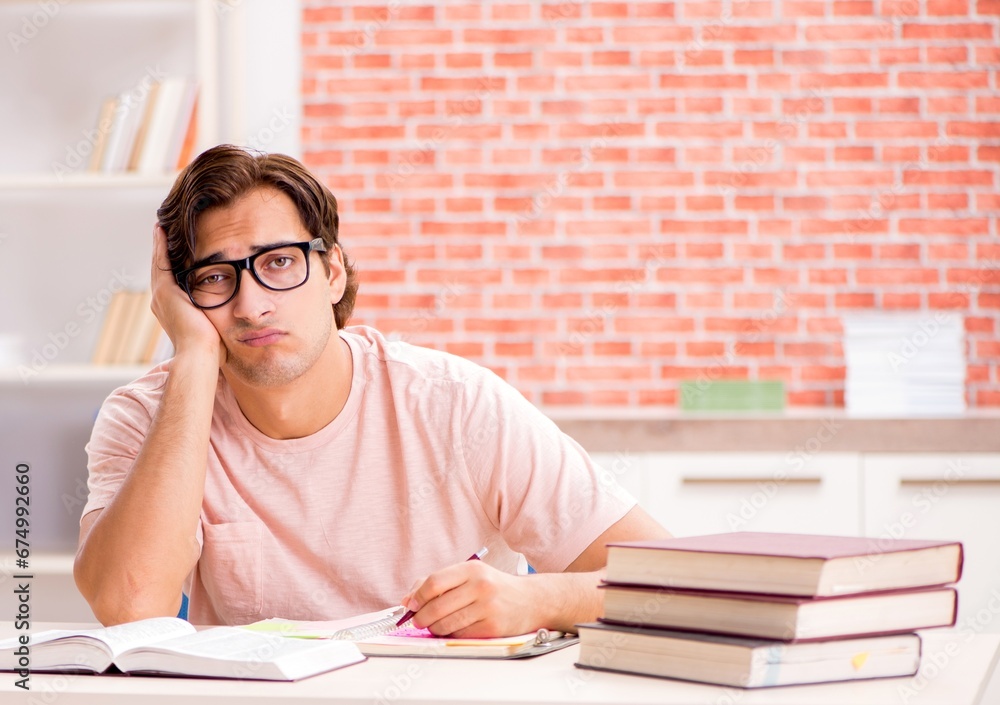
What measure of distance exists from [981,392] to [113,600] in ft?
8.58

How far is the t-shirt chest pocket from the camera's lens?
5.26ft

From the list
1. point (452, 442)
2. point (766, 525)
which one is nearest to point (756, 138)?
point (766, 525)

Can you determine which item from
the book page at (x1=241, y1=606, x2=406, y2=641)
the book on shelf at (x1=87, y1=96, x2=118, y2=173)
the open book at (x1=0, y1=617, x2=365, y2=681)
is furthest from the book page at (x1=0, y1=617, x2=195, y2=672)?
the book on shelf at (x1=87, y1=96, x2=118, y2=173)

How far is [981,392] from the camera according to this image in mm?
3219

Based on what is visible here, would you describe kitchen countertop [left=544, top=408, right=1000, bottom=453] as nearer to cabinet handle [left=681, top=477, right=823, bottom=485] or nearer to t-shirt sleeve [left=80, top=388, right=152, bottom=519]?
cabinet handle [left=681, top=477, right=823, bottom=485]

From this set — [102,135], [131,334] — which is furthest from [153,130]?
[131,334]

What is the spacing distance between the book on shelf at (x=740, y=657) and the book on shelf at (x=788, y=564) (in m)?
0.05

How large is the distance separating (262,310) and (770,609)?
934 millimetres

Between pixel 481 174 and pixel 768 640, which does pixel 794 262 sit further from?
pixel 768 640

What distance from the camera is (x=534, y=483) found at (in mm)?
1587

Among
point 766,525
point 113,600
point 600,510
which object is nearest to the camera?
point 113,600

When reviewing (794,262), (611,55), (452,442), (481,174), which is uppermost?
(611,55)

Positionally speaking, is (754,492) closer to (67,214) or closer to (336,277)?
(336,277)

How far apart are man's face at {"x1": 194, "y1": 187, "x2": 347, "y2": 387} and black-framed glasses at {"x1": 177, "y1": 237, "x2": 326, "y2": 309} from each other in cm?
1
